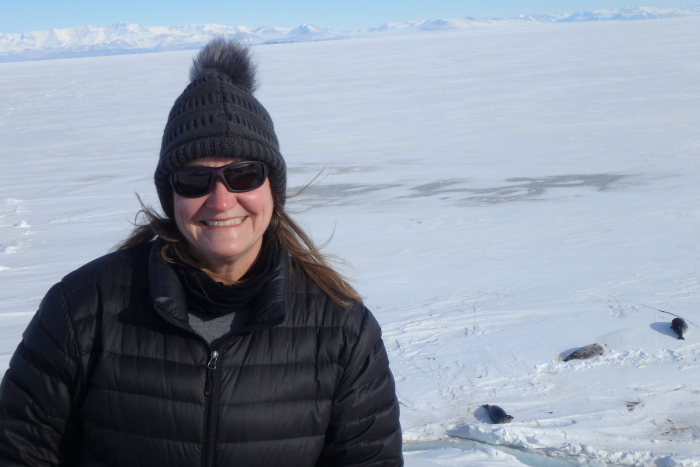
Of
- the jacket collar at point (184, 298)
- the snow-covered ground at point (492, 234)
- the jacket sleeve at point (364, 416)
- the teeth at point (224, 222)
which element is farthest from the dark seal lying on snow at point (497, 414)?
the teeth at point (224, 222)

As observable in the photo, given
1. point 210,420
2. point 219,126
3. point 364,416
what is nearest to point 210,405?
point 210,420

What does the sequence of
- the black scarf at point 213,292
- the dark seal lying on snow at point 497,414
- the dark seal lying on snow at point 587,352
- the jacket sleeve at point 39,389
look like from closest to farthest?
the jacket sleeve at point 39,389 → the black scarf at point 213,292 → the dark seal lying on snow at point 497,414 → the dark seal lying on snow at point 587,352

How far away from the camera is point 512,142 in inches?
395

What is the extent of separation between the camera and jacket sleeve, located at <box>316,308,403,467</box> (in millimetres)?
1492

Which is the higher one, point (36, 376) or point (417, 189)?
point (36, 376)

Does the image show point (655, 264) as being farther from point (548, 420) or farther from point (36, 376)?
point (36, 376)

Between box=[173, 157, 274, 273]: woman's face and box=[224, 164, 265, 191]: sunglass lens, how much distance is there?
0.02 m

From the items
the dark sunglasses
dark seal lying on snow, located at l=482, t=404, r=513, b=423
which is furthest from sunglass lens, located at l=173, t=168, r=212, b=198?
dark seal lying on snow, located at l=482, t=404, r=513, b=423

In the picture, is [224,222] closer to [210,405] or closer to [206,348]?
[206,348]

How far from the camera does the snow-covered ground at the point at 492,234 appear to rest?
319cm

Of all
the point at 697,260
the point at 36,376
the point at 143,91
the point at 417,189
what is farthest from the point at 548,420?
the point at 143,91

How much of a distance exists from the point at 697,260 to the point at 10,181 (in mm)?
8484

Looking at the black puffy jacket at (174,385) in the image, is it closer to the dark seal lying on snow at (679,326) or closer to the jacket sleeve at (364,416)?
the jacket sleeve at (364,416)

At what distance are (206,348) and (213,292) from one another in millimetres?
136
